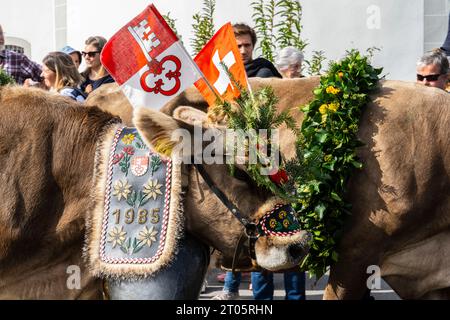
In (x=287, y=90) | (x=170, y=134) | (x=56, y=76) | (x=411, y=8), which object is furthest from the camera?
(x=411, y=8)

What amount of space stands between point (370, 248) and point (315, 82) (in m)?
1.10

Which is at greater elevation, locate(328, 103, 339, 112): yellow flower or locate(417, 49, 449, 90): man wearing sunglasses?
locate(328, 103, 339, 112): yellow flower

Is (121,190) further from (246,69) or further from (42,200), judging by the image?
(246,69)

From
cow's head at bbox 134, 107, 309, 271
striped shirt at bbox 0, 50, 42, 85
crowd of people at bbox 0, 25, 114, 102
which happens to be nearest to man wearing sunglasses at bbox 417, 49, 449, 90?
crowd of people at bbox 0, 25, 114, 102

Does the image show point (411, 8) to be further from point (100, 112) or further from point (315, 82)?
point (100, 112)

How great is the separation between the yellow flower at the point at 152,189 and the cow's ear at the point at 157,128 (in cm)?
15

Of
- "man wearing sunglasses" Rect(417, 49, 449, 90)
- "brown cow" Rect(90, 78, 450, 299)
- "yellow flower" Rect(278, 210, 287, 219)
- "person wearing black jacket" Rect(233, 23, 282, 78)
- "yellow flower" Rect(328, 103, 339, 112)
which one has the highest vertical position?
"person wearing black jacket" Rect(233, 23, 282, 78)

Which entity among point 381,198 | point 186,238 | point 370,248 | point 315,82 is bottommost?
point 370,248

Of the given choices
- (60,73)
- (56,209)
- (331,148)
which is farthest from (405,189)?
(60,73)

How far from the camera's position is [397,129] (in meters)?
4.63

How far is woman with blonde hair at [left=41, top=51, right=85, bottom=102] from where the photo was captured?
22.0ft

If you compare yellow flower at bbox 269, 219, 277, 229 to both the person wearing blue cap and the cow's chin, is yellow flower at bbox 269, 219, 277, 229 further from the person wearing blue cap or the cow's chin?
the person wearing blue cap

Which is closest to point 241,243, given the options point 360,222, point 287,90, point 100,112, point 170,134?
point 170,134

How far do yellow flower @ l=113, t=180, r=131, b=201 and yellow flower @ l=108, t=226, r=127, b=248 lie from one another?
5.3 inches
